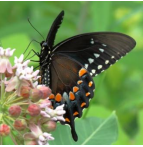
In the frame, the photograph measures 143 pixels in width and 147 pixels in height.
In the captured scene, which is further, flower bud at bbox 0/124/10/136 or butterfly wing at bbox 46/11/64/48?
butterfly wing at bbox 46/11/64/48

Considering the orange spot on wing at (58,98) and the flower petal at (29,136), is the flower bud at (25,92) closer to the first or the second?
the flower petal at (29,136)

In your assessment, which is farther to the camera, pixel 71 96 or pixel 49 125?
pixel 71 96

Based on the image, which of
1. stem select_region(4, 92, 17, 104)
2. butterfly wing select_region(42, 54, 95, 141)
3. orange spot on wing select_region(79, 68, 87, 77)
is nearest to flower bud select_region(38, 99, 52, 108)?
stem select_region(4, 92, 17, 104)

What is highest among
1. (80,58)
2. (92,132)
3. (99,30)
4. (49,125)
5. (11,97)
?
(99,30)

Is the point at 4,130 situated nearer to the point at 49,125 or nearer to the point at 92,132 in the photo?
the point at 49,125

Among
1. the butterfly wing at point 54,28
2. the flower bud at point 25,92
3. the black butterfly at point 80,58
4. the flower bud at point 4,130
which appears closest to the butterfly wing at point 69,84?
the black butterfly at point 80,58

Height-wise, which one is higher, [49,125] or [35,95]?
[35,95]

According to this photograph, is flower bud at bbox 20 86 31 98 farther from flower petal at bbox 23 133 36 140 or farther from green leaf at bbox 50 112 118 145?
green leaf at bbox 50 112 118 145

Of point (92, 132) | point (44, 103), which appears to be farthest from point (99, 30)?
point (44, 103)
